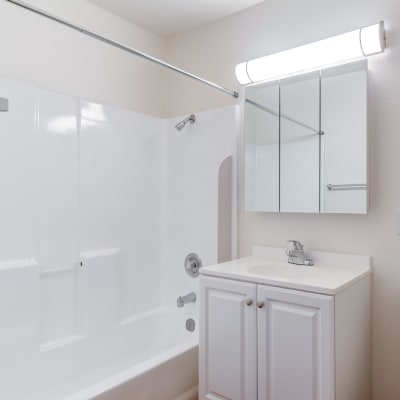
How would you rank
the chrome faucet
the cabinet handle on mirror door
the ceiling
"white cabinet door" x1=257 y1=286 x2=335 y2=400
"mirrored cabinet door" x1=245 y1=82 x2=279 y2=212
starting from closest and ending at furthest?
"white cabinet door" x1=257 y1=286 x2=335 y2=400 < the cabinet handle on mirror door < "mirrored cabinet door" x1=245 y1=82 x2=279 y2=212 < the ceiling < the chrome faucet

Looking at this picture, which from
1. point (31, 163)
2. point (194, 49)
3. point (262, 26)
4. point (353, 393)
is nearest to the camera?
point (353, 393)

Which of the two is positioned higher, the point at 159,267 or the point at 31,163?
the point at 31,163

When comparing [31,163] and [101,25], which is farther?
[101,25]

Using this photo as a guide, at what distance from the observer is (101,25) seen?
7.94 feet

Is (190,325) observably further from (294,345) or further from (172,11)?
(172,11)

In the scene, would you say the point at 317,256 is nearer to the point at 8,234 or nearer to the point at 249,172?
the point at 249,172

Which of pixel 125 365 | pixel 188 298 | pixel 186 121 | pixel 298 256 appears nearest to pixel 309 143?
pixel 298 256

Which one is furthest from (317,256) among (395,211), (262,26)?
(262,26)

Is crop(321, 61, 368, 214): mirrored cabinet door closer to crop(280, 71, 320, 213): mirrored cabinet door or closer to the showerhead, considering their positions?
crop(280, 71, 320, 213): mirrored cabinet door

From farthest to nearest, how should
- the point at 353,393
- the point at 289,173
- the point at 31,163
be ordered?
the point at 289,173
the point at 31,163
the point at 353,393

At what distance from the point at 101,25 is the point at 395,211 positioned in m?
2.11

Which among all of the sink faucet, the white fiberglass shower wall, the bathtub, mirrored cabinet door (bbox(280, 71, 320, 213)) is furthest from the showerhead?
the bathtub

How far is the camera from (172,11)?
245cm

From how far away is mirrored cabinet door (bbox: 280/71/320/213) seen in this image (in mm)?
2027
